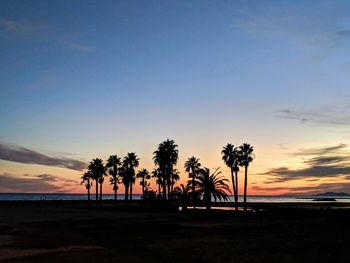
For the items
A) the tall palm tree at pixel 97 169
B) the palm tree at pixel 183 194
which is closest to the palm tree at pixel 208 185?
the palm tree at pixel 183 194

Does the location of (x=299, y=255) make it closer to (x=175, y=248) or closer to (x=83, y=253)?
(x=175, y=248)

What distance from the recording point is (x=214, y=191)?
91312 mm

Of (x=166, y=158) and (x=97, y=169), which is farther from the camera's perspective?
(x=97, y=169)

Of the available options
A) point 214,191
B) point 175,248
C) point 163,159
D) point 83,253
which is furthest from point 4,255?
point 163,159

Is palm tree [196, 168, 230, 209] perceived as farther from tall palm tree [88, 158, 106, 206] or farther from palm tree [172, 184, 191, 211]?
tall palm tree [88, 158, 106, 206]

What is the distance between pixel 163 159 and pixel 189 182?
9934 mm

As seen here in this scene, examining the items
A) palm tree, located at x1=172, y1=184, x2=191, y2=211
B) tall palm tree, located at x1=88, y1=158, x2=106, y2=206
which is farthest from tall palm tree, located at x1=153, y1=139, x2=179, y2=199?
tall palm tree, located at x1=88, y1=158, x2=106, y2=206

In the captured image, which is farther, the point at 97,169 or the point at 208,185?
the point at 97,169

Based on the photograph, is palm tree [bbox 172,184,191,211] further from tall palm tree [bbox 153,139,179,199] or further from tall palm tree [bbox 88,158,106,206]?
tall palm tree [bbox 88,158,106,206]

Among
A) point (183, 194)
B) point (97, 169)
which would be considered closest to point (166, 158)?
point (183, 194)

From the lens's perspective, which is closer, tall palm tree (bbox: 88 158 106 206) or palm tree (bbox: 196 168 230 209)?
palm tree (bbox: 196 168 230 209)

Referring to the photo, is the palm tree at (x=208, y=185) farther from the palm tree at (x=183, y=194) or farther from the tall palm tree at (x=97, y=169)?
the tall palm tree at (x=97, y=169)

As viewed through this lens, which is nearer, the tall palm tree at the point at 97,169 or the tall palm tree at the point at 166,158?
the tall palm tree at the point at 166,158

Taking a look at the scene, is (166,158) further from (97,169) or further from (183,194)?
(97,169)
